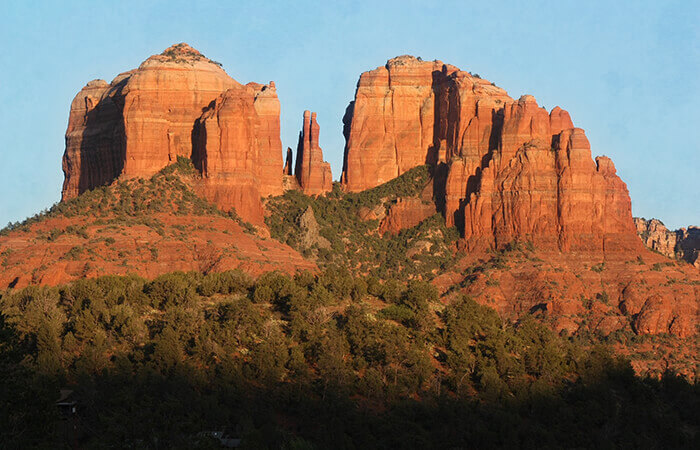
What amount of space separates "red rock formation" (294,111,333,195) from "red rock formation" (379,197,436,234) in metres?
9.94

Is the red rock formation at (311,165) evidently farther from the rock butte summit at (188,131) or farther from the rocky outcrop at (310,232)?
the rocky outcrop at (310,232)

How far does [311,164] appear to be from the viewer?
139750mm

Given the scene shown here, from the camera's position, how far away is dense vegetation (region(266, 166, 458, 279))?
124688mm

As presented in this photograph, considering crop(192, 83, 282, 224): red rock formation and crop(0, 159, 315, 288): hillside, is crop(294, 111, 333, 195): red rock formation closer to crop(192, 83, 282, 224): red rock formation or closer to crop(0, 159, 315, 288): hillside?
crop(192, 83, 282, 224): red rock formation

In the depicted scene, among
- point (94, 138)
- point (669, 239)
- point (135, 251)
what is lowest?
point (135, 251)

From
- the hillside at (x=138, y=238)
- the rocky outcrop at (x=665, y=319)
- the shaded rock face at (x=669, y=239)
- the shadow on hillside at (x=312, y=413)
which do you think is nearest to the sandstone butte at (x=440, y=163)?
the rocky outcrop at (x=665, y=319)

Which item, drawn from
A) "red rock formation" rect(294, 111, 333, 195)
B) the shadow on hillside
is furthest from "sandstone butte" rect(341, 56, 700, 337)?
the shadow on hillside

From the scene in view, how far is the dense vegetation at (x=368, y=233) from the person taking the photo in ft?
409

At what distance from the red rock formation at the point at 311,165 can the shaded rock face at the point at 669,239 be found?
152ft

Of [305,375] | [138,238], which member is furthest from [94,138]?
[305,375]

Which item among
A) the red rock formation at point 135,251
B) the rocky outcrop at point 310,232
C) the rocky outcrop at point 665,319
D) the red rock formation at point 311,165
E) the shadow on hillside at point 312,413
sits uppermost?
the red rock formation at point 311,165

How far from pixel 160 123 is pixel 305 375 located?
6397 centimetres

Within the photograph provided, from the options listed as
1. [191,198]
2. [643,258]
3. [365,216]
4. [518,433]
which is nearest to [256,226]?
[191,198]

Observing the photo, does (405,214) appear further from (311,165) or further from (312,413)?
(312,413)
